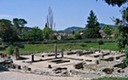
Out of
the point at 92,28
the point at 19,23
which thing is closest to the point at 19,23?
the point at 19,23

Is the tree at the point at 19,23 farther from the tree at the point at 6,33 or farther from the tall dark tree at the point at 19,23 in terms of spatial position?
the tree at the point at 6,33

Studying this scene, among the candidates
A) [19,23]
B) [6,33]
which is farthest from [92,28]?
[19,23]

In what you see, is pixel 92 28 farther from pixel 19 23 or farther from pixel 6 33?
pixel 19 23

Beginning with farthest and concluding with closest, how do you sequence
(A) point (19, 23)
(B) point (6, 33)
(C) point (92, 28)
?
(A) point (19, 23) → (C) point (92, 28) → (B) point (6, 33)

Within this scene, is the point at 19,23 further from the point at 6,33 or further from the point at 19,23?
the point at 6,33

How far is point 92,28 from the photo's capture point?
8131 centimetres

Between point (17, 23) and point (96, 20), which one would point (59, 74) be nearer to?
point (96, 20)

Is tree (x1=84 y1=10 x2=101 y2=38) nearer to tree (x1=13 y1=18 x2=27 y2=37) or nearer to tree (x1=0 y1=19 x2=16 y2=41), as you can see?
tree (x1=0 y1=19 x2=16 y2=41)

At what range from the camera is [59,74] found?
2027cm

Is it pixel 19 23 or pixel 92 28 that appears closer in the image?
pixel 92 28

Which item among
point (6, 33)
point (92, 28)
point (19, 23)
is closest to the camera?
point (6, 33)

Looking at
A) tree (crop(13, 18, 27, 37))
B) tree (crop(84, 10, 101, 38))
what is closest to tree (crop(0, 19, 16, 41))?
tree (crop(84, 10, 101, 38))

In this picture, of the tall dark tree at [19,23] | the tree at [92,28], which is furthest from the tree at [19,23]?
the tree at [92,28]

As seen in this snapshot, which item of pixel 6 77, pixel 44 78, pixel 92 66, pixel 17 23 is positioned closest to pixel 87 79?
pixel 44 78
